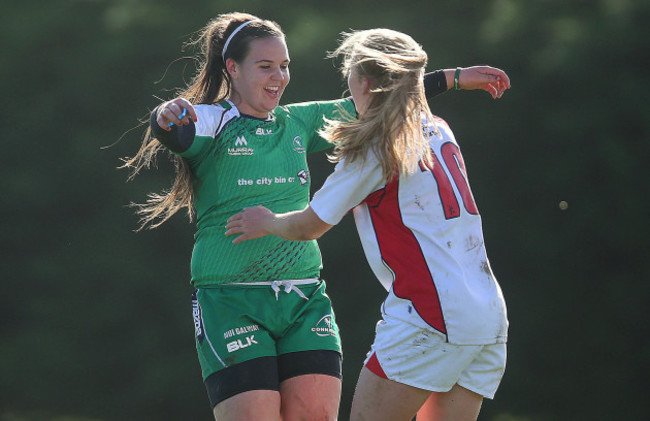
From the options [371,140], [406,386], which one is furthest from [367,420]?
[371,140]

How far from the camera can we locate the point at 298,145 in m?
2.97

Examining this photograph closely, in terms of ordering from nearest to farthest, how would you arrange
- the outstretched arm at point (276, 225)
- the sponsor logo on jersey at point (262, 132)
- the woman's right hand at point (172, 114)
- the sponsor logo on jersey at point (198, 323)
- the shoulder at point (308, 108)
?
the outstretched arm at point (276, 225), the woman's right hand at point (172, 114), the sponsor logo on jersey at point (198, 323), the sponsor logo on jersey at point (262, 132), the shoulder at point (308, 108)

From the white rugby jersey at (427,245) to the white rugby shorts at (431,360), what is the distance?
3cm

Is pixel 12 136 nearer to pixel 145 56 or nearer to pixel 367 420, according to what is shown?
pixel 145 56

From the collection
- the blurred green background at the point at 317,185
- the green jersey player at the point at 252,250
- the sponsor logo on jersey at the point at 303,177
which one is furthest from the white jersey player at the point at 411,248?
the blurred green background at the point at 317,185

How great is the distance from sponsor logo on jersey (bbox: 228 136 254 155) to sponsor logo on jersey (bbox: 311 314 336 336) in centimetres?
58

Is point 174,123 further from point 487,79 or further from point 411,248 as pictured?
point 487,79

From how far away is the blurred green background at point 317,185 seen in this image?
461 centimetres

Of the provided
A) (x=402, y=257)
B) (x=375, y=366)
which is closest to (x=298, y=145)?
(x=402, y=257)

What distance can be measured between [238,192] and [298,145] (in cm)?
30

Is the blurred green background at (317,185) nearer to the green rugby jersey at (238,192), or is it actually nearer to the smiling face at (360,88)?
the green rugby jersey at (238,192)

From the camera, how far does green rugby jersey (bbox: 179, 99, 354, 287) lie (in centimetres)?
279

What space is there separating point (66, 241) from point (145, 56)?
1051 mm

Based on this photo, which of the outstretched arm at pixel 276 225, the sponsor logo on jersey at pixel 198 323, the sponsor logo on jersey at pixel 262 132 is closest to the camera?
the outstretched arm at pixel 276 225
